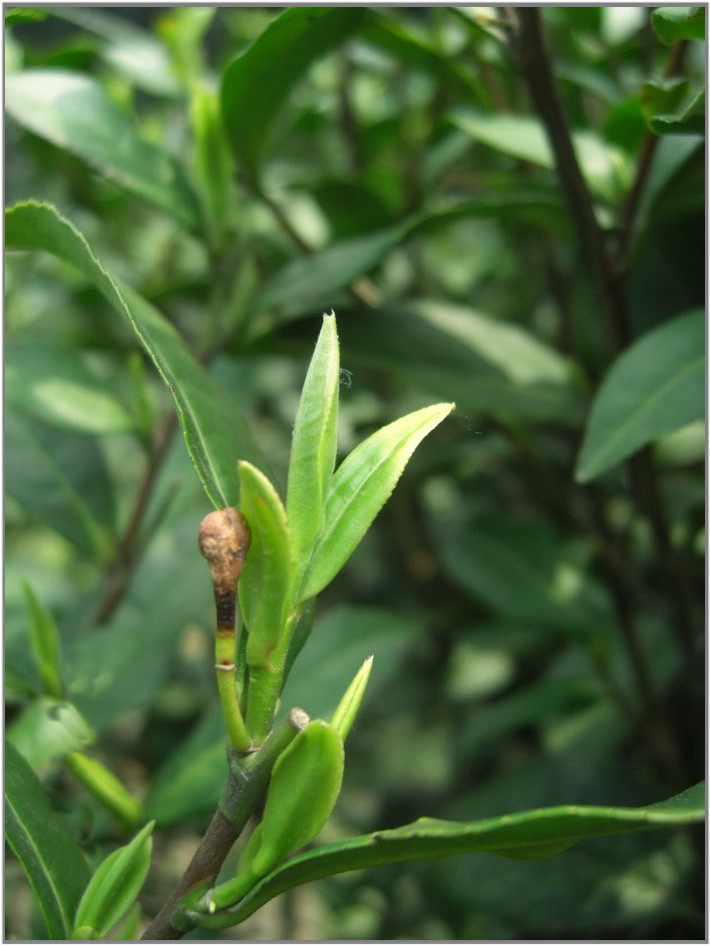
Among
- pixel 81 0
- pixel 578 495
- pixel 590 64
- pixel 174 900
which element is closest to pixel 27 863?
pixel 174 900

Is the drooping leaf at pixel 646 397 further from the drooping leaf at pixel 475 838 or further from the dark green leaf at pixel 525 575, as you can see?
the dark green leaf at pixel 525 575

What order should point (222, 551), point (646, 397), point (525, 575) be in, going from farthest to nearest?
point (525, 575)
point (646, 397)
point (222, 551)

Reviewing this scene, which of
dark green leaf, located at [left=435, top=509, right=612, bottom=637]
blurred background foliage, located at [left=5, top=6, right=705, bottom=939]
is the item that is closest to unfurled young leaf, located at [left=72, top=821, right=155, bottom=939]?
blurred background foliage, located at [left=5, top=6, right=705, bottom=939]

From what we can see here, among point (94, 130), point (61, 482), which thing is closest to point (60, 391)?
point (61, 482)

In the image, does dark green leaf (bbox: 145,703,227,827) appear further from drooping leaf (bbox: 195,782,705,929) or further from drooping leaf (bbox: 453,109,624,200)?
drooping leaf (bbox: 453,109,624,200)

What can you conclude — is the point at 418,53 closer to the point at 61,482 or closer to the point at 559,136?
the point at 559,136
